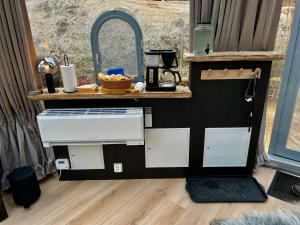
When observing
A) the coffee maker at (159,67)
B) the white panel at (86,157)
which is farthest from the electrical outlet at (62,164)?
the coffee maker at (159,67)

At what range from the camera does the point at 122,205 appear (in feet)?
5.71

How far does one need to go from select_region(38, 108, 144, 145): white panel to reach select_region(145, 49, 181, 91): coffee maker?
0.79 ft

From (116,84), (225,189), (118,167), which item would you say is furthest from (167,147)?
(116,84)

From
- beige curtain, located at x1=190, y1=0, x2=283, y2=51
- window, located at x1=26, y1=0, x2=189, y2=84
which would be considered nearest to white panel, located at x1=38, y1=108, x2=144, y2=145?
window, located at x1=26, y1=0, x2=189, y2=84

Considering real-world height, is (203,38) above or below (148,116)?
above

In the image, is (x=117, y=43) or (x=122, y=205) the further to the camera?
(x=117, y=43)

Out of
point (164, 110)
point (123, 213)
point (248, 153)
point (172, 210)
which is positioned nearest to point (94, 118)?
point (164, 110)

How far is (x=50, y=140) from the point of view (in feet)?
5.56

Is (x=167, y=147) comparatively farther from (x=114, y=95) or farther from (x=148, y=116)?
(x=114, y=95)

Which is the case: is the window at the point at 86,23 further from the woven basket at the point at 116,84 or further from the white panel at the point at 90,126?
the white panel at the point at 90,126

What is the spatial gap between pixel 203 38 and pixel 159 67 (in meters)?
0.38

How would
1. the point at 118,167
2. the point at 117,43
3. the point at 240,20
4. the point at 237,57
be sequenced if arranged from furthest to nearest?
the point at 118,167 → the point at 117,43 → the point at 240,20 → the point at 237,57

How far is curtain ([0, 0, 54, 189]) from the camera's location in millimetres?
1598

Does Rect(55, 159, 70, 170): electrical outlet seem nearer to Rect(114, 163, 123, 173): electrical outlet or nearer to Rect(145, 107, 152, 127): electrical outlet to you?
Rect(114, 163, 123, 173): electrical outlet
